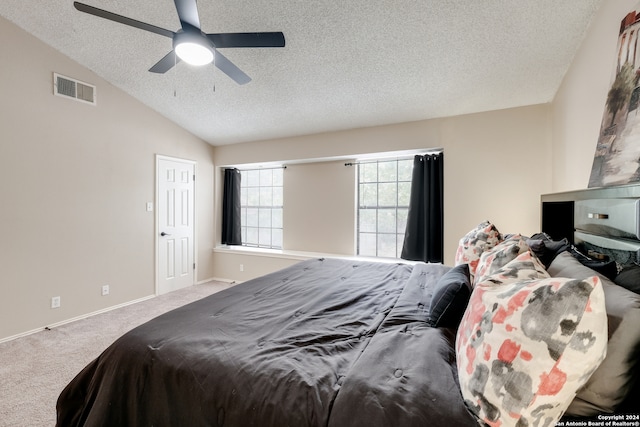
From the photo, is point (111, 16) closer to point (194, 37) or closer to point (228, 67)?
point (194, 37)

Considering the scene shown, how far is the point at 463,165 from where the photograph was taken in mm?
3410

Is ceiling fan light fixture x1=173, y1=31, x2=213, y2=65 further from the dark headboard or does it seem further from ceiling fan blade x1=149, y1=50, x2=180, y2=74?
the dark headboard

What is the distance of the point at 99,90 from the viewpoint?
138 inches

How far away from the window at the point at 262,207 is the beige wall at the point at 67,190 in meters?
1.58

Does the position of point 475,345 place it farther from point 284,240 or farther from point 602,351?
point 284,240

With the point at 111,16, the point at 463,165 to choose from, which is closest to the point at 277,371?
the point at 111,16

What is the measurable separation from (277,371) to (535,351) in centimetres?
80

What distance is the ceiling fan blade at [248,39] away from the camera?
74.4 inches

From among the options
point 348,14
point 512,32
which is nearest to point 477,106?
point 512,32

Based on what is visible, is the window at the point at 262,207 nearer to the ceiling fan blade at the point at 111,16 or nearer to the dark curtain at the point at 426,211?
the dark curtain at the point at 426,211

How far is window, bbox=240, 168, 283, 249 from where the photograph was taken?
5.07m

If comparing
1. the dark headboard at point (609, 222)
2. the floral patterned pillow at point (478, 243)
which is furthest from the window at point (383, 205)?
the dark headboard at point (609, 222)

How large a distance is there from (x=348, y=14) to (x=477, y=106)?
1.90 m

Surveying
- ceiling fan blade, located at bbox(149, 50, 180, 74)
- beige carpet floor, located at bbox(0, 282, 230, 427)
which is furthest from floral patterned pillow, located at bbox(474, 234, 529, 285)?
beige carpet floor, located at bbox(0, 282, 230, 427)
